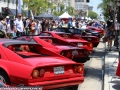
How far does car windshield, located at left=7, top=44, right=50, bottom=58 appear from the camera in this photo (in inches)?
286

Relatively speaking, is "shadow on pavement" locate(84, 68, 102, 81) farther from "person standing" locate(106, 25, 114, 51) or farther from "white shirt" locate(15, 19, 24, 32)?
"white shirt" locate(15, 19, 24, 32)

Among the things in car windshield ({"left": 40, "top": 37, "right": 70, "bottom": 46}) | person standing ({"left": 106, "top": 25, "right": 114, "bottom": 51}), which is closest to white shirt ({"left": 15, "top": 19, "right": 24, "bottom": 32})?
person standing ({"left": 106, "top": 25, "right": 114, "bottom": 51})

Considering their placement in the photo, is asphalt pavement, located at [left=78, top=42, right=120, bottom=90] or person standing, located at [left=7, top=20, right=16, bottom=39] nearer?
asphalt pavement, located at [left=78, top=42, right=120, bottom=90]

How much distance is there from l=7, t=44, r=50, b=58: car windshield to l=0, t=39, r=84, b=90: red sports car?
0.27 feet

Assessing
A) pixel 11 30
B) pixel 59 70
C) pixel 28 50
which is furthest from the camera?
pixel 11 30

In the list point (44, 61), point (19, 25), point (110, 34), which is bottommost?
point (110, 34)

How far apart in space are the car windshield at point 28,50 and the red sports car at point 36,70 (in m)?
0.08

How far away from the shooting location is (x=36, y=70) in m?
6.28

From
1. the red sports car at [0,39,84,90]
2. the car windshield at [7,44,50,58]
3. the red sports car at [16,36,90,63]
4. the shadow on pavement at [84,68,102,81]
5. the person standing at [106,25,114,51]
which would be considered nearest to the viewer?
the red sports car at [0,39,84,90]

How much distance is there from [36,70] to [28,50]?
161 cm

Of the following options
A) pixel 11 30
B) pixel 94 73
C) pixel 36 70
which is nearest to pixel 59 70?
pixel 36 70

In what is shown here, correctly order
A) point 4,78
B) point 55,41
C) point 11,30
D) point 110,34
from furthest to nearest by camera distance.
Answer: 1. point 11,30
2. point 110,34
3. point 55,41
4. point 4,78

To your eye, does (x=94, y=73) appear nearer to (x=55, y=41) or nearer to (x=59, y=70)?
(x=55, y=41)

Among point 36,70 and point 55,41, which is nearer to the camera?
point 36,70
